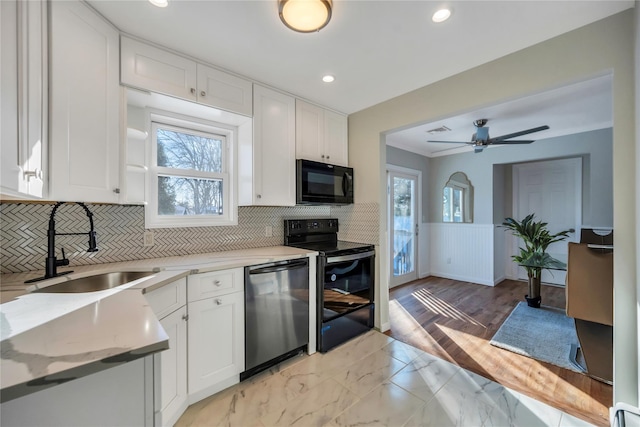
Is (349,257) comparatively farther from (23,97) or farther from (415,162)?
(415,162)

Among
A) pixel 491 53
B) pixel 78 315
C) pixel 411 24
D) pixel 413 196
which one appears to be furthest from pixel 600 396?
pixel 413 196

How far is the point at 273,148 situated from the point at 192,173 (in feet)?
2.53

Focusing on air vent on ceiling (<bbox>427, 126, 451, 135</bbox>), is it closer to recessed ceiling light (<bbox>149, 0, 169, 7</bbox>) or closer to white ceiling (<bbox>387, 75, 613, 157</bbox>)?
white ceiling (<bbox>387, 75, 613, 157</bbox>)

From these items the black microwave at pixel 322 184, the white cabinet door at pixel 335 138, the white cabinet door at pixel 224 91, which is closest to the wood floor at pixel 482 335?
the black microwave at pixel 322 184

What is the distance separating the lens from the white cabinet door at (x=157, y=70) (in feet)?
5.57

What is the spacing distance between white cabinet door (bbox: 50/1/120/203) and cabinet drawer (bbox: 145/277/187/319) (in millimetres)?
659

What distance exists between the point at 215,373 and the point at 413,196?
4.16m

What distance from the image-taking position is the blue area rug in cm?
231

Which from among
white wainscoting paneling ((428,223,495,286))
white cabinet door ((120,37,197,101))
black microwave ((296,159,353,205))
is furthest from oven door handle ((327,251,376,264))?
white wainscoting paneling ((428,223,495,286))

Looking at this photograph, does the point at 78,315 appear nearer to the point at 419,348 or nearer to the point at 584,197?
the point at 419,348

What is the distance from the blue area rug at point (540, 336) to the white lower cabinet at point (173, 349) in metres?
2.69

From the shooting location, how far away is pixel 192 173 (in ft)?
7.76

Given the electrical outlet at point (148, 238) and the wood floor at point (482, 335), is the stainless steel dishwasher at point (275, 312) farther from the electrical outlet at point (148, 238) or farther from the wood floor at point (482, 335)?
the wood floor at point (482, 335)

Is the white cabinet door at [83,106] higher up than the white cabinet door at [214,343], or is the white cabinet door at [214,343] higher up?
the white cabinet door at [83,106]
